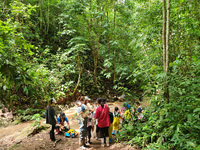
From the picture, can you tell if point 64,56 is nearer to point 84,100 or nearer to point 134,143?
point 84,100

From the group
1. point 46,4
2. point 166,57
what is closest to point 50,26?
point 46,4

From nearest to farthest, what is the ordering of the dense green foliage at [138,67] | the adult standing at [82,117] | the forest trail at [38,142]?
the dense green foliage at [138,67] < the adult standing at [82,117] < the forest trail at [38,142]

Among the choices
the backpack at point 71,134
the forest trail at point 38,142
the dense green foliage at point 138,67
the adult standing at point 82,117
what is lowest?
the forest trail at point 38,142

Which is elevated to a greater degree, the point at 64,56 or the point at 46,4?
the point at 46,4

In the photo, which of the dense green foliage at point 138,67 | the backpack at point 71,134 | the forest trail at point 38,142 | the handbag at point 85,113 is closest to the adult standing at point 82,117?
the handbag at point 85,113

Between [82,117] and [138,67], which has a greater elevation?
[138,67]

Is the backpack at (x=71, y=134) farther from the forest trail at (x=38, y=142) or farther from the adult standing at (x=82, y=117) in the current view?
the adult standing at (x=82, y=117)

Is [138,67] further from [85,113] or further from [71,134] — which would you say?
[71,134]

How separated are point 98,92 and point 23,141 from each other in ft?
25.8

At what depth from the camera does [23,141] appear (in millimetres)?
5438

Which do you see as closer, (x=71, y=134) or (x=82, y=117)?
(x=82, y=117)

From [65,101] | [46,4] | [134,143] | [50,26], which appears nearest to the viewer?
[134,143]

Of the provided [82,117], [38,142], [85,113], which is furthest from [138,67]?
[38,142]

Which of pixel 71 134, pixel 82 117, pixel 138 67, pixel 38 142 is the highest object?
pixel 138 67
